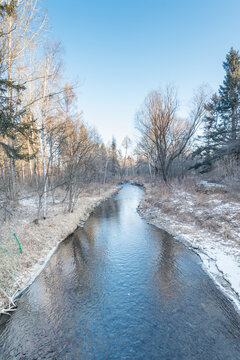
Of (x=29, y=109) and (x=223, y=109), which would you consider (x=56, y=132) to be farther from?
(x=223, y=109)

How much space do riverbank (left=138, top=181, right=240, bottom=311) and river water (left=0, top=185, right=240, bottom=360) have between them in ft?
1.52

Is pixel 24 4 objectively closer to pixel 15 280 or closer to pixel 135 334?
pixel 15 280

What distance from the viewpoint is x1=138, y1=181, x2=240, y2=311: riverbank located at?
532 centimetres

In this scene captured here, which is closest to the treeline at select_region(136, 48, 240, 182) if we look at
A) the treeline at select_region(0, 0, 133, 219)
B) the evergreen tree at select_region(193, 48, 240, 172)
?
the evergreen tree at select_region(193, 48, 240, 172)

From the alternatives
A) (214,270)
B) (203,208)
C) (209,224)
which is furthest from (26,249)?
(203,208)

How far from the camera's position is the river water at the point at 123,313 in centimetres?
328

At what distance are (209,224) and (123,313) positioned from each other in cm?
623

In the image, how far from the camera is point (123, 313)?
4176 mm

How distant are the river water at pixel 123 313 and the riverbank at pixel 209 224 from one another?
46 centimetres

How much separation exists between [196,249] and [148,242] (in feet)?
6.88

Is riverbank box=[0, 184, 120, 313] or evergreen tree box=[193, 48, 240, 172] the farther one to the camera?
evergreen tree box=[193, 48, 240, 172]

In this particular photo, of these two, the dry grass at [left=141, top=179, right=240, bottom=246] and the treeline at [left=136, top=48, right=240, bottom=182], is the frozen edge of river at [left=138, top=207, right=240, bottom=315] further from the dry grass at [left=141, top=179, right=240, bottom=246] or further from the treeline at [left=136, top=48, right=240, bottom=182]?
the treeline at [left=136, top=48, right=240, bottom=182]

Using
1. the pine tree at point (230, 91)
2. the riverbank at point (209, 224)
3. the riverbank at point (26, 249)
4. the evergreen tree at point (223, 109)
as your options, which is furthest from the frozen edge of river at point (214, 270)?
the pine tree at point (230, 91)

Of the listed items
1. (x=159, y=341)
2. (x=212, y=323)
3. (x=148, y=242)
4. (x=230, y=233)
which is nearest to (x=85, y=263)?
(x=148, y=242)
